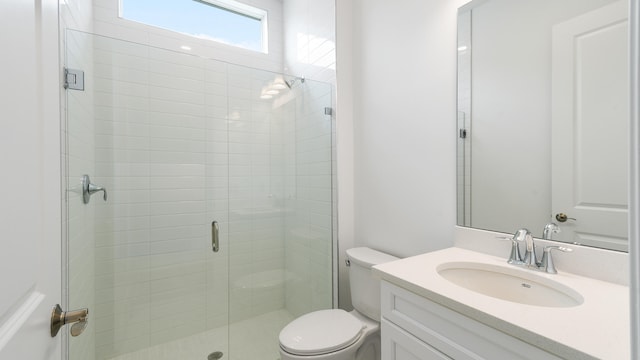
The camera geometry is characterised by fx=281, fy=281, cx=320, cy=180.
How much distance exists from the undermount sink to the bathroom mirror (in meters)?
0.19

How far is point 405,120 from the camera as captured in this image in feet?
5.23

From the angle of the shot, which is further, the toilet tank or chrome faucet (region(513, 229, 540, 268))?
the toilet tank

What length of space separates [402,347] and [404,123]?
1118 mm

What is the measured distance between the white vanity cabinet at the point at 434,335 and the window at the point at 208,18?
2419 mm

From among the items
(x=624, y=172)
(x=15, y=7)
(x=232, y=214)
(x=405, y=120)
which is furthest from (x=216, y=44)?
(x=624, y=172)

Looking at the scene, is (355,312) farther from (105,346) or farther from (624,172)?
(105,346)

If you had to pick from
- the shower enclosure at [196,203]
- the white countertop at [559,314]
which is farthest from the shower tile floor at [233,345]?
the white countertop at [559,314]

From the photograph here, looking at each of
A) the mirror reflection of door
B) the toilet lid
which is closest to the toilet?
the toilet lid

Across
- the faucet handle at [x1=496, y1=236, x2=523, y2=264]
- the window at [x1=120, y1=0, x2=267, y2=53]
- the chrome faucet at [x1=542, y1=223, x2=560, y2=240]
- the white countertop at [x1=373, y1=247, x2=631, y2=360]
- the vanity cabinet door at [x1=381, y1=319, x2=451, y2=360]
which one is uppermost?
the window at [x1=120, y1=0, x2=267, y2=53]

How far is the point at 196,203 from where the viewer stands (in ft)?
6.45

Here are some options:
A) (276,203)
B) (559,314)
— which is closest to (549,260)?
(559,314)

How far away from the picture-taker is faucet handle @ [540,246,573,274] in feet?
3.23

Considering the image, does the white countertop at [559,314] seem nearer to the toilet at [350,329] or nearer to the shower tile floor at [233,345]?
the toilet at [350,329]

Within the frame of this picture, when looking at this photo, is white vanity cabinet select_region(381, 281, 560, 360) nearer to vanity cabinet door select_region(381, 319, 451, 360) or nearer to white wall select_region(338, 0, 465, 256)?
vanity cabinet door select_region(381, 319, 451, 360)
